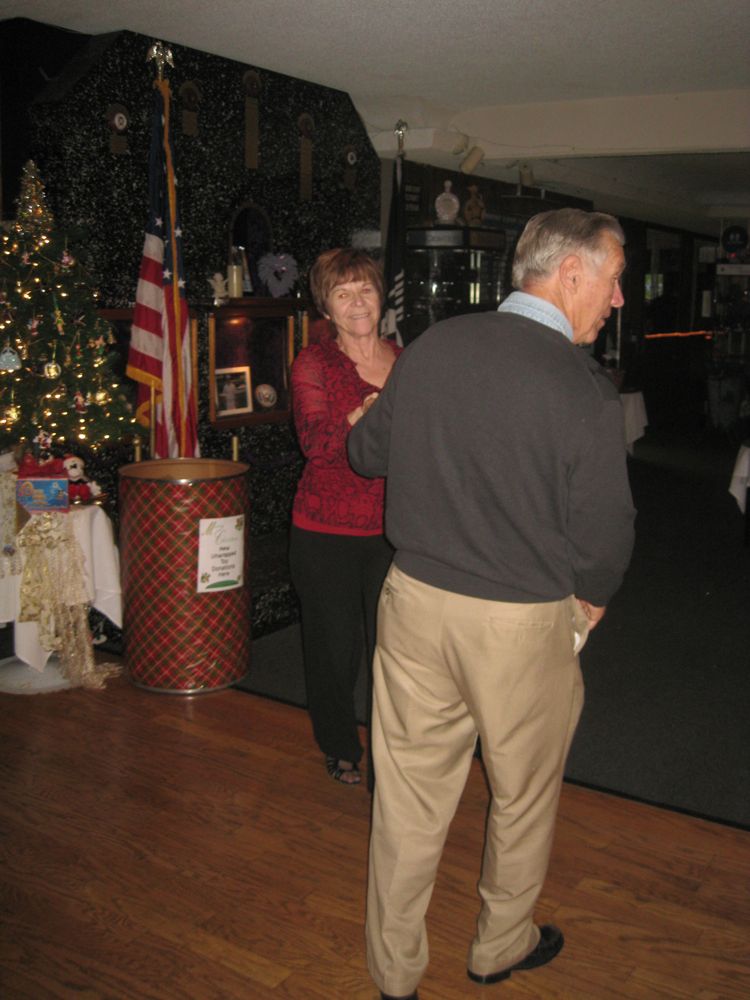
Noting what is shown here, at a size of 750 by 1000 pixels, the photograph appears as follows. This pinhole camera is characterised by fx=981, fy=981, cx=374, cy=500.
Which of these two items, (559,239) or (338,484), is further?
(338,484)

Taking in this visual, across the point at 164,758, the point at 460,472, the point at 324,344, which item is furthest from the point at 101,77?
the point at 460,472

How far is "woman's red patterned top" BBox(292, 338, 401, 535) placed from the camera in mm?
2605

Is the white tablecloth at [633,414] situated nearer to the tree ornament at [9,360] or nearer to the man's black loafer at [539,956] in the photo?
the tree ornament at [9,360]

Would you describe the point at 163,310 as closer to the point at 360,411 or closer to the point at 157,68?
the point at 157,68

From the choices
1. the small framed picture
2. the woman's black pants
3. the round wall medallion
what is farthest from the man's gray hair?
the round wall medallion

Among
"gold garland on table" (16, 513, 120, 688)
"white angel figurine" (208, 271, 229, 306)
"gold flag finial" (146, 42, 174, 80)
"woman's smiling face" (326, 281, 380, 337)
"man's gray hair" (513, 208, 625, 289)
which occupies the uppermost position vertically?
"gold flag finial" (146, 42, 174, 80)

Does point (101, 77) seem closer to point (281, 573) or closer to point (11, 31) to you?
point (11, 31)

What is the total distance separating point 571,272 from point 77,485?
2532 millimetres

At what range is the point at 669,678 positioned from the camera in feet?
12.7

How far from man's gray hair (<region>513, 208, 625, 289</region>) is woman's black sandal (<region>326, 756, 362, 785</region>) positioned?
1756 mm

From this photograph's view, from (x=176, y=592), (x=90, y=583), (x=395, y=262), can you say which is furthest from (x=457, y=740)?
(x=395, y=262)

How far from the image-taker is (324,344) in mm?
2686

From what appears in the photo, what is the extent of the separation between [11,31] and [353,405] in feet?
8.46

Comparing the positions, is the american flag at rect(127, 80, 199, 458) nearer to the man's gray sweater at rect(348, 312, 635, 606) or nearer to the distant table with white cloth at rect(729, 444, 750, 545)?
the man's gray sweater at rect(348, 312, 635, 606)
